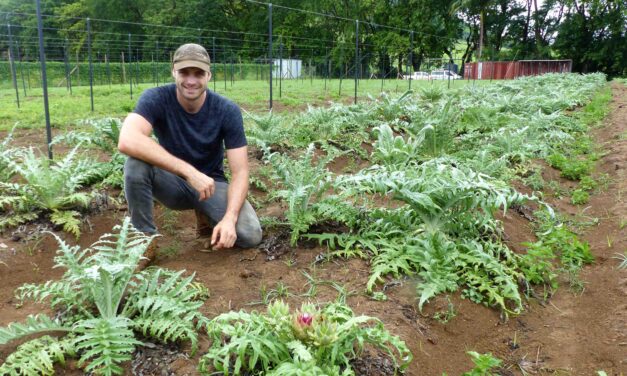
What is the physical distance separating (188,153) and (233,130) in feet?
1.09

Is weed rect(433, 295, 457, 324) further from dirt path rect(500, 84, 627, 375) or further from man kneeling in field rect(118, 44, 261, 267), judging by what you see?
man kneeling in field rect(118, 44, 261, 267)

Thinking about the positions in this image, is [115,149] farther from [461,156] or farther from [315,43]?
[315,43]

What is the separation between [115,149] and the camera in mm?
4227

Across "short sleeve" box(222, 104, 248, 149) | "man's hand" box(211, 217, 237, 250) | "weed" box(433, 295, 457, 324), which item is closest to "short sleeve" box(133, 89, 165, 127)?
"short sleeve" box(222, 104, 248, 149)

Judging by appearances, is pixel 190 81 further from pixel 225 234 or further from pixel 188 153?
pixel 225 234

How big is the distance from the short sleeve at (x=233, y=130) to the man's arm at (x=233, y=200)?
0.12 ft

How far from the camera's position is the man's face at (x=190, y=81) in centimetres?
284

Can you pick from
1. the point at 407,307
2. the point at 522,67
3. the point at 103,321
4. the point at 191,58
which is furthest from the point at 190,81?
the point at 522,67

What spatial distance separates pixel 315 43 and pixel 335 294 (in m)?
36.1

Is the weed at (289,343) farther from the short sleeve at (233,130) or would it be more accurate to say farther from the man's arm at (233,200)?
the short sleeve at (233,130)

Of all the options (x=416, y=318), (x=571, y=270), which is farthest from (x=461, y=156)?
(x=416, y=318)

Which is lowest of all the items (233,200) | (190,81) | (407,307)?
(407,307)

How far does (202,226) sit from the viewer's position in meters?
3.28

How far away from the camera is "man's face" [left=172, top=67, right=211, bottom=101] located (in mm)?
2844
